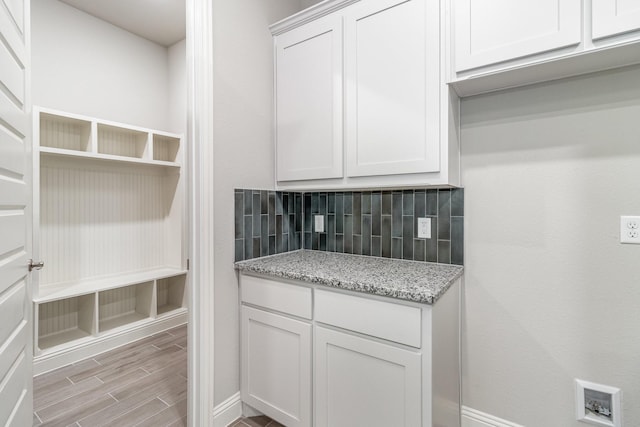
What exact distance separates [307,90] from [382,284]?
3.97 feet

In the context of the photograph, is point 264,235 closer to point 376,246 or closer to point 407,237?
point 376,246

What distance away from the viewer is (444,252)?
1683 mm

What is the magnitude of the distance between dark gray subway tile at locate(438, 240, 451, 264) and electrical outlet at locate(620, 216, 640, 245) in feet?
2.26

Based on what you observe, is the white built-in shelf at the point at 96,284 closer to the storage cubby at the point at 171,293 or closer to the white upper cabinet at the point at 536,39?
the storage cubby at the point at 171,293

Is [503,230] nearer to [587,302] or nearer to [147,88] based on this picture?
[587,302]

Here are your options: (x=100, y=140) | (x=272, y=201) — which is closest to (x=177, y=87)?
(x=100, y=140)

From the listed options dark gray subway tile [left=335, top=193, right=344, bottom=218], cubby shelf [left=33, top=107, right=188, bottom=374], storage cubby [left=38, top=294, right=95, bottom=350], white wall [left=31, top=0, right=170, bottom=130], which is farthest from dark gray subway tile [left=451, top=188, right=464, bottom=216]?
white wall [left=31, top=0, right=170, bottom=130]

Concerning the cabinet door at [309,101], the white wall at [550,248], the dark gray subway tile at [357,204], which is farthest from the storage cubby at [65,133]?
the white wall at [550,248]

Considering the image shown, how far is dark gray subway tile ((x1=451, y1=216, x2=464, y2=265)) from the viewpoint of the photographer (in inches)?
64.4

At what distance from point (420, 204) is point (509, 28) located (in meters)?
0.89

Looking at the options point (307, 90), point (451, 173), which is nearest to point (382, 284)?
point (451, 173)

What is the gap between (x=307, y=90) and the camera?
182cm

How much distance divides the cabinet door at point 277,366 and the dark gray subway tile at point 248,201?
0.56m

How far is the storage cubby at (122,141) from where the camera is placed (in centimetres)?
275
